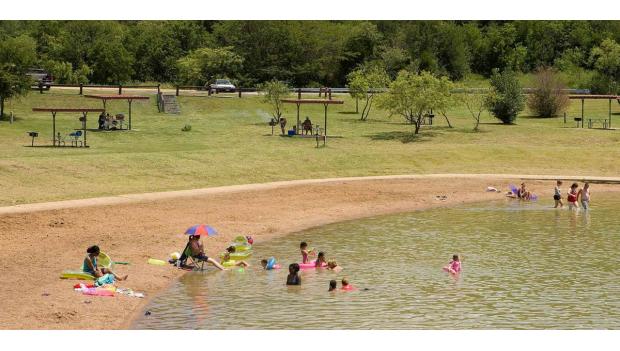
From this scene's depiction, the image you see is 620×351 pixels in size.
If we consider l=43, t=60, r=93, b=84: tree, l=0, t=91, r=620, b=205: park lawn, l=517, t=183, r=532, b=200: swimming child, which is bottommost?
l=517, t=183, r=532, b=200: swimming child

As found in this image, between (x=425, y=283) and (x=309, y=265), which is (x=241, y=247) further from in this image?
(x=425, y=283)

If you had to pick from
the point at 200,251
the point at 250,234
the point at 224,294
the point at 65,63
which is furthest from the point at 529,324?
the point at 65,63

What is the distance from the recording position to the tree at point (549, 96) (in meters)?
81.4

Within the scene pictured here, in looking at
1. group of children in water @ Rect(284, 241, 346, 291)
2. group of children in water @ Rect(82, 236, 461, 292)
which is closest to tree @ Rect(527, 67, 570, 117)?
group of children in water @ Rect(82, 236, 461, 292)

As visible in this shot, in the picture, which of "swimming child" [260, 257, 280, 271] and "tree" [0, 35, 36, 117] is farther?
"tree" [0, 35, 36, 117]

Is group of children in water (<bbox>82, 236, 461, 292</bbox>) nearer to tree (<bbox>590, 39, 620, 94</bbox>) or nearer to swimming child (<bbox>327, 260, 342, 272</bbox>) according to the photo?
swimming child (<bbox>327, 260, 342, 272</bbox>)

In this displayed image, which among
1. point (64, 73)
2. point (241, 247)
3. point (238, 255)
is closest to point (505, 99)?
point (64, 73)

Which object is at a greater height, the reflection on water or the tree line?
the tree line

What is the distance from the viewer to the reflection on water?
2283 cm

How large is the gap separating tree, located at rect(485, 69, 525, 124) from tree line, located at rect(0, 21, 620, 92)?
2884 cm

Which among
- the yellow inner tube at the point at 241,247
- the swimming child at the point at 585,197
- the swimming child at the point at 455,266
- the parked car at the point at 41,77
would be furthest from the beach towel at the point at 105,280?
the parked car at the point at 41,77

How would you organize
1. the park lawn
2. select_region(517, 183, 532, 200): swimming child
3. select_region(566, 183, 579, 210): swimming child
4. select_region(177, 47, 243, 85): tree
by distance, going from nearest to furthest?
1. select_region(566, 183, 579, 210): swimming child
2. the park lawn
3. select_region(517, 183, 532, 200): swimming child
4. select_region(177, 47, 243, 85): tree

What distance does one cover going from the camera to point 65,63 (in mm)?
100562

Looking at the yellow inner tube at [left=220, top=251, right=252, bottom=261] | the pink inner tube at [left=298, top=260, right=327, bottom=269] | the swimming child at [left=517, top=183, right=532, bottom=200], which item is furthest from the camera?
the swimming child at [left=517, top=183, right=532, bottom=200]
